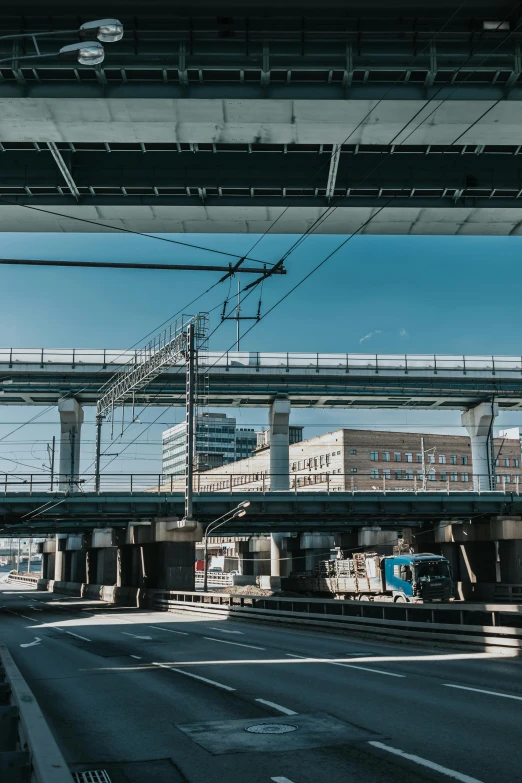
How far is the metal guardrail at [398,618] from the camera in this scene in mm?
21594

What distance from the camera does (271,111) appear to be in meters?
14.7

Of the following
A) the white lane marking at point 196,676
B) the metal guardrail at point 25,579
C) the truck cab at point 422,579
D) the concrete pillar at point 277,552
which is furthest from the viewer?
the metal guardrail at point 25,579

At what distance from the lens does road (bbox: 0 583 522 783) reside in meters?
8.99

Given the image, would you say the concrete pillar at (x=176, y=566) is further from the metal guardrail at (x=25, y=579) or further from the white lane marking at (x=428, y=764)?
the metal guardrail at (x=25, y=579)

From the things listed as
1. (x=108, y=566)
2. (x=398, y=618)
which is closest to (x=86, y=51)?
(x=398, y=618)

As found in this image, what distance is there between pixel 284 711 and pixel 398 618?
17728 mm

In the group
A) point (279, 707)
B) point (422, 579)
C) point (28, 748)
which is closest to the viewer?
point (28, 748)

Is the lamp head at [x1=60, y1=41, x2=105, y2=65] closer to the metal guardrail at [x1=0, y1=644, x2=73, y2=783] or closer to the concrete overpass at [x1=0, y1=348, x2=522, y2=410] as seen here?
the metal guardrail at [x1=0, y1=644, x2=73, y2=783]

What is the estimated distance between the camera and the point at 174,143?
54.1 ft

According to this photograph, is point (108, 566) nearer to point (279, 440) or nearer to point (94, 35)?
point (279, 440)

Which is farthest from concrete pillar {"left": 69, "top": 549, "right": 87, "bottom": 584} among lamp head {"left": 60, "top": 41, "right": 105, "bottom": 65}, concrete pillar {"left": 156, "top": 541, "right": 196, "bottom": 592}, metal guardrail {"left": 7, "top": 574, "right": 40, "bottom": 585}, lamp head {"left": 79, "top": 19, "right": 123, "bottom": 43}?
lamp head {"left": 79, "top": 19, "right": 123, "bottom": 43}

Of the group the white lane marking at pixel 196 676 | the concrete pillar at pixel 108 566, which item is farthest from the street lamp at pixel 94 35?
the concrete pillar at pixel 108 566

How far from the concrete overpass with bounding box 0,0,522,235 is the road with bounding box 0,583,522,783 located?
31.6 ft

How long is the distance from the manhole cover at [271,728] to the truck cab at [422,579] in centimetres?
3405
